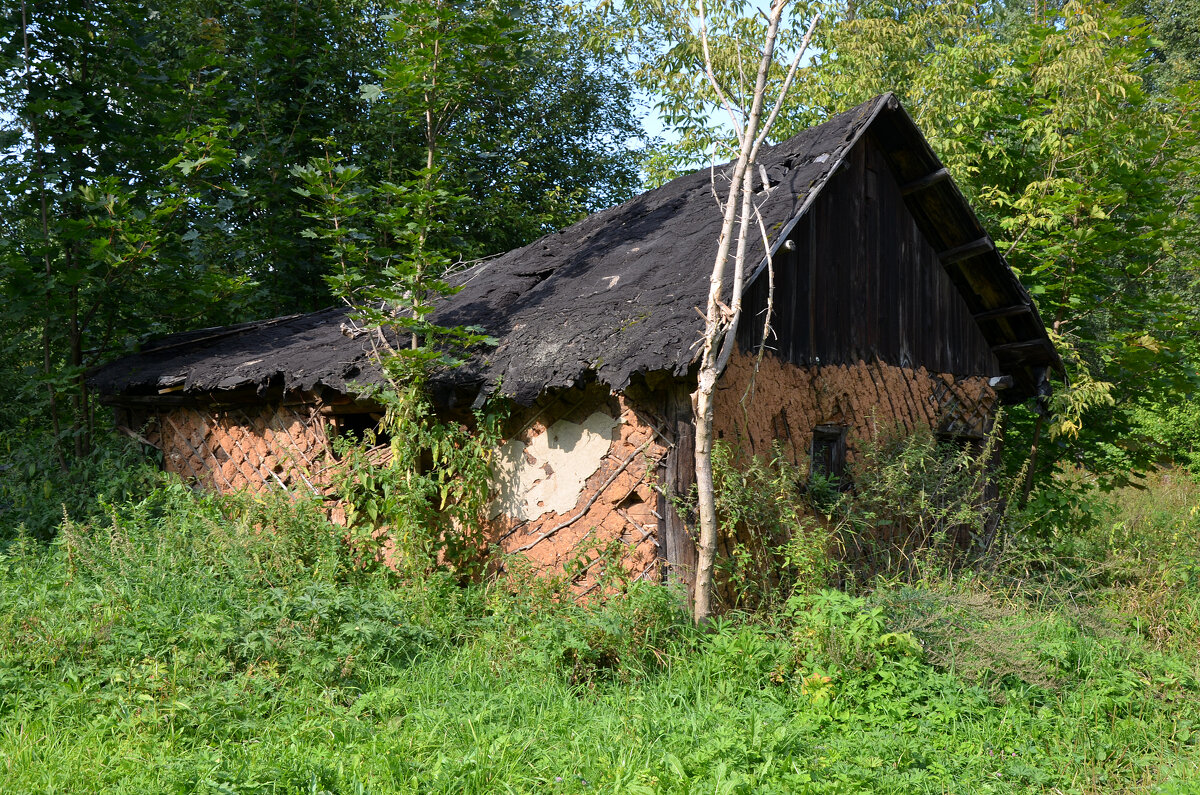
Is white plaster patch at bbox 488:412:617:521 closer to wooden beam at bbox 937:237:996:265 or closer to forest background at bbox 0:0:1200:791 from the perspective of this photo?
forest background at bbox 0:0:1200:791

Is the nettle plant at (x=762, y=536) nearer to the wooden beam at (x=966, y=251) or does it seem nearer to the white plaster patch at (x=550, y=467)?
the white plaster patch at (x=550, y=467)

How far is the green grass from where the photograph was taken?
3676mm

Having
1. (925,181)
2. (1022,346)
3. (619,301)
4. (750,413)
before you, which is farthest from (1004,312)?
(619,301)

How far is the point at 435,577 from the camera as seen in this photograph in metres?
5.79

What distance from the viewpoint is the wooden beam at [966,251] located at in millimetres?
7582

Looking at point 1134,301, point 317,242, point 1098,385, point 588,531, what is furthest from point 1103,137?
point 317,242

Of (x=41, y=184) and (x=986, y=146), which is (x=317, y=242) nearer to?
(x=41, y=184)

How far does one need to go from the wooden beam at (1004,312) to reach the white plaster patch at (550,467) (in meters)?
4.68

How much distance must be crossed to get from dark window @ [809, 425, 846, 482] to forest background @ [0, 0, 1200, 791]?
4.34 feet

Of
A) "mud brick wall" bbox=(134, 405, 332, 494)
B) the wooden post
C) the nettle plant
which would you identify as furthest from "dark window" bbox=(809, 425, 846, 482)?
"mud brick wall" bbox=(134, 405, 332, 494)

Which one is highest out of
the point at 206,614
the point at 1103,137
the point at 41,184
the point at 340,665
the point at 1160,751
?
the point at 41,184

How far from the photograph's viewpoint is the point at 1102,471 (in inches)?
369

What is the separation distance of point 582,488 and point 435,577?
118 cm

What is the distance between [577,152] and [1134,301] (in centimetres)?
1229
